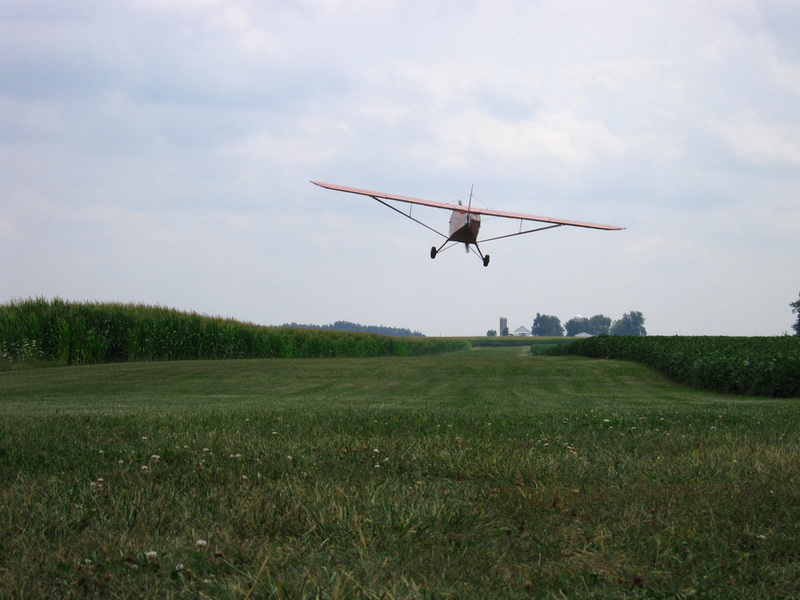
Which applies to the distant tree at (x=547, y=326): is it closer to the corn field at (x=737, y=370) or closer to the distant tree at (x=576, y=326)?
the distant tree at (x=576, y=326)

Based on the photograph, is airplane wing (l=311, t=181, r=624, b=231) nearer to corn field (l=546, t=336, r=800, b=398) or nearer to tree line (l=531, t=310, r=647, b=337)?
corn field (l=546, t=336, r=800, b=398)

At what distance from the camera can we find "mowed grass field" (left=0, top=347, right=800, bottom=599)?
3.44 m

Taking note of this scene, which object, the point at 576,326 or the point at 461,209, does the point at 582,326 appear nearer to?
the point at 576,326

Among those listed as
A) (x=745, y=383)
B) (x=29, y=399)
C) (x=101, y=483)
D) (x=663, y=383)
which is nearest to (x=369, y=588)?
(x=101, y=483)

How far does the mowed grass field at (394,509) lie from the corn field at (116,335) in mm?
24834

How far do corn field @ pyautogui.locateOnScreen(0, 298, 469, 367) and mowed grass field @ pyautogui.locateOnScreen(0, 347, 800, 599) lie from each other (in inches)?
978

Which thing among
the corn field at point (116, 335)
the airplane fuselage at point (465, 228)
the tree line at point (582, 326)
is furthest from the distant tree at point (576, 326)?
the airplane fuselage at point (465, 228)

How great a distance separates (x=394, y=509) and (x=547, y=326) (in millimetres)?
164847

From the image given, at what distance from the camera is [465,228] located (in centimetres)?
2670

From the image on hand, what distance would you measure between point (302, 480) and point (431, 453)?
1.47 metres

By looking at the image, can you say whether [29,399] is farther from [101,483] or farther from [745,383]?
[745,383]

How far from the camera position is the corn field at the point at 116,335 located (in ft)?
102

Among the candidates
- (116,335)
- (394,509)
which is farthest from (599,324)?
(394,509)

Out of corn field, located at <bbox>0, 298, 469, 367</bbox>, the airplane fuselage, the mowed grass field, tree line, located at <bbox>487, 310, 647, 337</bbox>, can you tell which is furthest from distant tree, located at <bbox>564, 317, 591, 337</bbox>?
the mowed grass field
